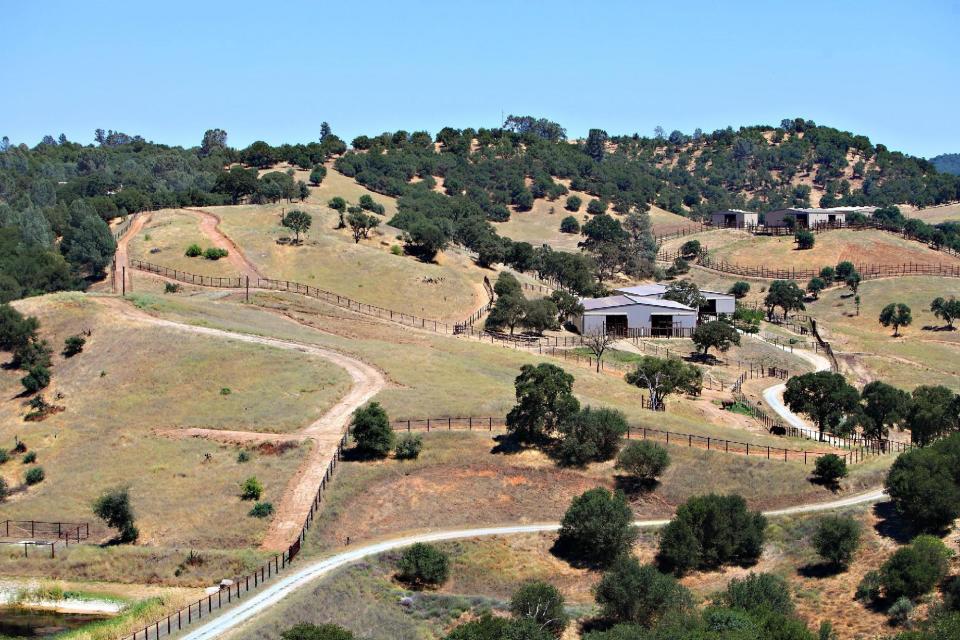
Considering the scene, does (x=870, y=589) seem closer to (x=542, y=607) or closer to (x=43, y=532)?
(x=542, y=607)

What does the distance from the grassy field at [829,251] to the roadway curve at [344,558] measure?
112 meters

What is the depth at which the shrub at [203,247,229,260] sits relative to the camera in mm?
123875

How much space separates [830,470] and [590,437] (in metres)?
14.6

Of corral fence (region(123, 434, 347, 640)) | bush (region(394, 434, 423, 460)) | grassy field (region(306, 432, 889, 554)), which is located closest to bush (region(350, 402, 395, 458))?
bush (region(394, 434, 423, 460))

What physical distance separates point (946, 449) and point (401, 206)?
133432 millimetres

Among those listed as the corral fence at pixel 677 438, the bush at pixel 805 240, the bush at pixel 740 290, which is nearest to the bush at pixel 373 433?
the corral fence at pixel 677 438

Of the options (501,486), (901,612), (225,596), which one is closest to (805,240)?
(501,486)

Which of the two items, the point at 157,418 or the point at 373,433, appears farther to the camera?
the point at 157,418

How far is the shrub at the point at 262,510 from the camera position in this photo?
190ft

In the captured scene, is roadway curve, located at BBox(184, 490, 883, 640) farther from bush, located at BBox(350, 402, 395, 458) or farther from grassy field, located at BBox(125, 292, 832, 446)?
grassy field, located at BBox(125, 292, 832, 446)

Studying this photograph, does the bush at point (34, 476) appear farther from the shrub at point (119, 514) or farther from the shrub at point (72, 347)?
the shrub at point (72, 347)

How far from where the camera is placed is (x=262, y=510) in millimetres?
57969

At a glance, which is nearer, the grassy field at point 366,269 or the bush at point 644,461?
the bush at point 644,461

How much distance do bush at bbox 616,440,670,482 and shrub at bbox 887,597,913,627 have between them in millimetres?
18679
